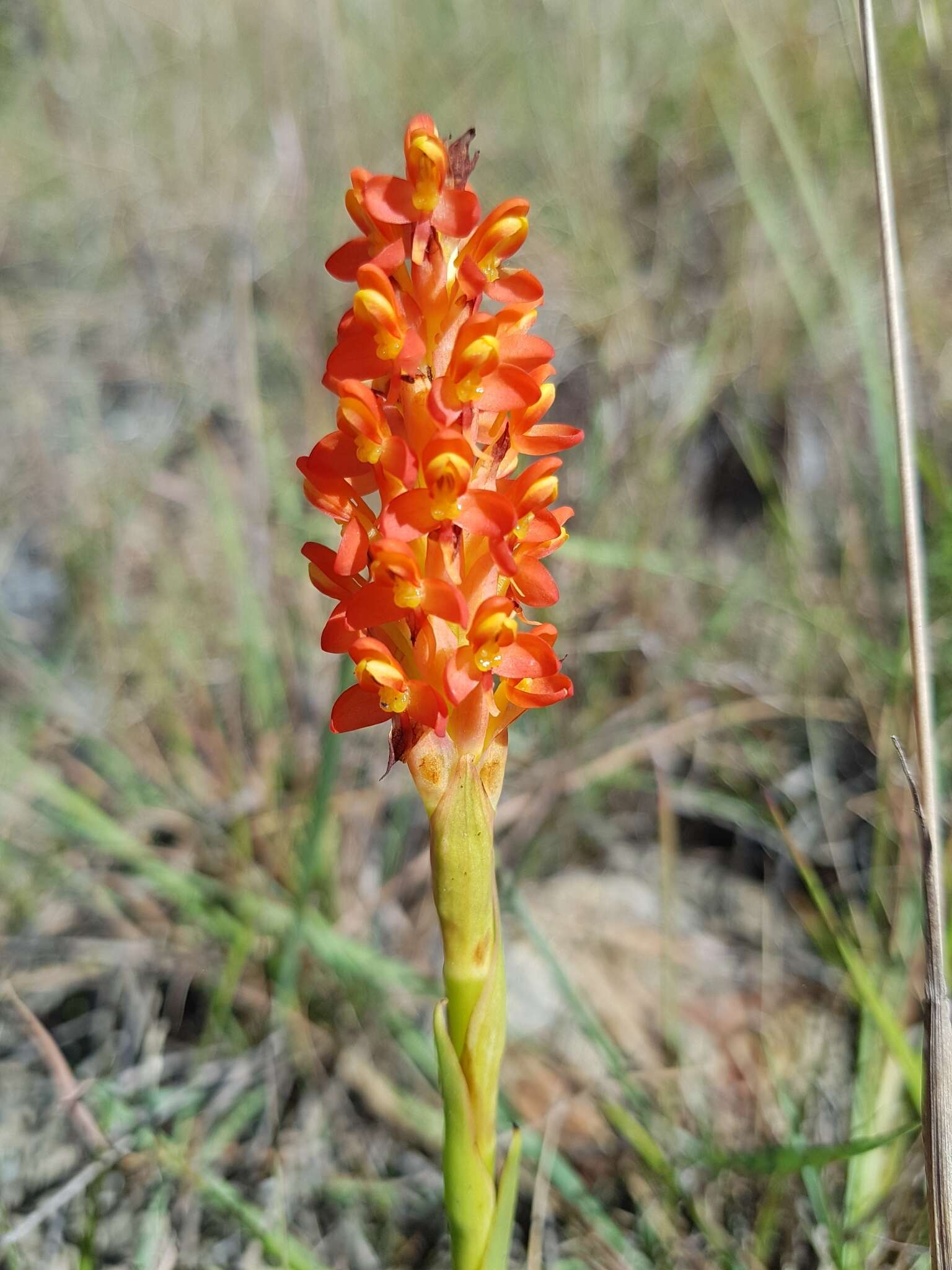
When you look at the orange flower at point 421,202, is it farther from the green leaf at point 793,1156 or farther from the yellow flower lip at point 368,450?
the green leaf at point 793,1156

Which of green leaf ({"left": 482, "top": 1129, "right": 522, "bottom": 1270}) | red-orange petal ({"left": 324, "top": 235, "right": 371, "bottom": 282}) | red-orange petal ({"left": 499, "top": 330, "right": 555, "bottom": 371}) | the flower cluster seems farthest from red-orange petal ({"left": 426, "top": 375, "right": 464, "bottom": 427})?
green leaf ({"left": 482, "top": 1129, "right": 522, "bottom": 1270})

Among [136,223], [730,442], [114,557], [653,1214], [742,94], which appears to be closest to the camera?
[653,1214]

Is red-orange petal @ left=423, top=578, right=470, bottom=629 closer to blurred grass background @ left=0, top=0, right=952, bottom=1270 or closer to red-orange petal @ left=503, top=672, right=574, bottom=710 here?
red-orange petal @ left=503, top=672, right=574, bottom=710

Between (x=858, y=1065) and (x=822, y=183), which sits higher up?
(x=822, y=183)

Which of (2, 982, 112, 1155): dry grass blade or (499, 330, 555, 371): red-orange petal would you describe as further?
(2, 982, 112, 1155): dry grass blade

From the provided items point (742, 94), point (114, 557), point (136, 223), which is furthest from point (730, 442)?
point (136, 223)

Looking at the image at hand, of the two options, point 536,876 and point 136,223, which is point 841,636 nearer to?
point 536,876

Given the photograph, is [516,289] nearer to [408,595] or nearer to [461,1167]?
[408,595]

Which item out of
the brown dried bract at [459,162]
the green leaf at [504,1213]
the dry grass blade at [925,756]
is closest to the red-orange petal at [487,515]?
the brown dried bract at [459,162]
